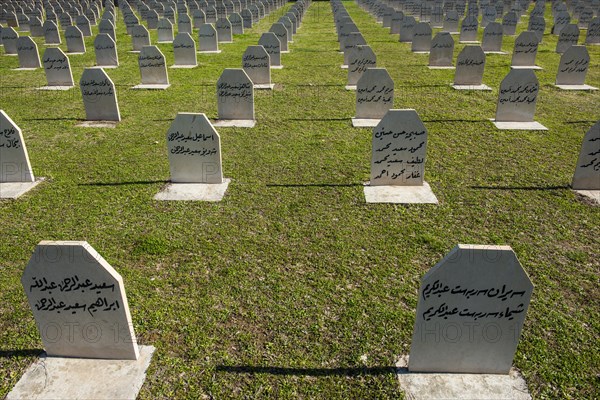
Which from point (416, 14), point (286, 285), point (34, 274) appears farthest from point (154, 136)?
point (416, 14)

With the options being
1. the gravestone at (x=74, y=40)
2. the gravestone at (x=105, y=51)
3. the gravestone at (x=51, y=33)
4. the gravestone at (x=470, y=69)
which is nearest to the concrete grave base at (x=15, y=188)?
the gravestone at (x=105, y=51)

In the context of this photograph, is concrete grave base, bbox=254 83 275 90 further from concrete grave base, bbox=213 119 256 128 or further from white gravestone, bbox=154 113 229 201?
white gravestone, bbox=154 113 229 201

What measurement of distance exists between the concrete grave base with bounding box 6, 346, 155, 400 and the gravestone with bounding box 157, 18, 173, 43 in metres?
17.6

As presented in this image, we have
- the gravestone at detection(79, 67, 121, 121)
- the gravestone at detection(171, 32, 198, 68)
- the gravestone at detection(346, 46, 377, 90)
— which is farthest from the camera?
the gravestone at detection(171, 32, 198, 68)

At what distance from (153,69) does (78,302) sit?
9.48m

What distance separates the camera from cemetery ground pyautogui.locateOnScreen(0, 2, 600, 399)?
331cm

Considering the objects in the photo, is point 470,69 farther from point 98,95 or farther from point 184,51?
point 98,95

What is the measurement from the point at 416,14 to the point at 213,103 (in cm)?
2054

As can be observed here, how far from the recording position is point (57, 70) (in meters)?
11.2

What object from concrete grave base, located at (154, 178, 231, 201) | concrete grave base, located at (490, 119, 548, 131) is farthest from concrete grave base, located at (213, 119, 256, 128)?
concrete grave base, located at (490, 119, 548, 131)

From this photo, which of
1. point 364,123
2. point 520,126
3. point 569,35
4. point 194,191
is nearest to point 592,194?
point 520,126

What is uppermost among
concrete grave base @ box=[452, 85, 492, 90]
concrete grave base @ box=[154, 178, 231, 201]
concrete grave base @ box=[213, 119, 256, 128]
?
concrete grave base @ box=[452, 85, 492, 90]

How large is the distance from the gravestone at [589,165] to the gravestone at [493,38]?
11.3 m

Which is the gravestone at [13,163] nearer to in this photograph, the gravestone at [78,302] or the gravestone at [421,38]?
the gravestone at [78,302]
